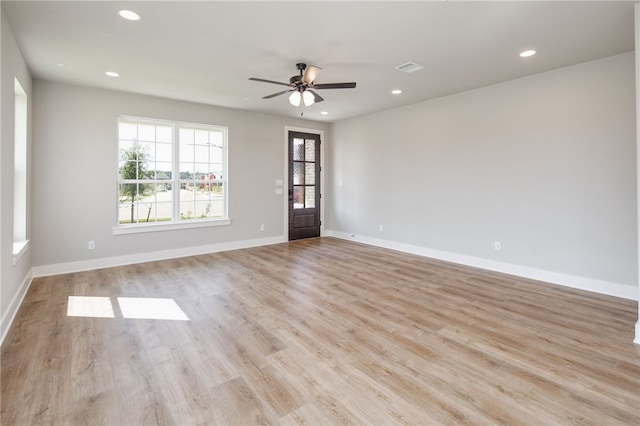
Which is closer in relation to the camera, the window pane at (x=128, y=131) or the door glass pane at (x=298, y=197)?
the window pane at (x=128, y=131)

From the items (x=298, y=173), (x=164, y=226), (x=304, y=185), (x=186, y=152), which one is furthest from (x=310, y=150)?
(x=164, y=226)

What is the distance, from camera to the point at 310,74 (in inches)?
137

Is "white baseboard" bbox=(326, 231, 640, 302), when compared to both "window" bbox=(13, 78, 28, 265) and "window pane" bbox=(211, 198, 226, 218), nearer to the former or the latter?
"window pane" bbox=(211, 198, 226, 218)

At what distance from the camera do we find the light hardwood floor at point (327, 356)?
1.82 metres

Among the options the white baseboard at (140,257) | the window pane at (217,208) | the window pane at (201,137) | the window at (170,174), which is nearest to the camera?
the white baseboard at (140,257)

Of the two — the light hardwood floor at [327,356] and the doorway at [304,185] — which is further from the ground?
the doorway at [304,185]

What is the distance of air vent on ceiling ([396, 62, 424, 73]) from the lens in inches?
150

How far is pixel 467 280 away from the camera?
168 inches

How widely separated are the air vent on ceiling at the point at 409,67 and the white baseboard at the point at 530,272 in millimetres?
2968

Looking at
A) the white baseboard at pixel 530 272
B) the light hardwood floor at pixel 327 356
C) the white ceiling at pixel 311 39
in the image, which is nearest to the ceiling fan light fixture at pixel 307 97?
the white ceiling at pixel 311 39

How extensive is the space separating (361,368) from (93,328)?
241 centimetres

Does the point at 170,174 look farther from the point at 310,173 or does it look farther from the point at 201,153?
the point at 310,173

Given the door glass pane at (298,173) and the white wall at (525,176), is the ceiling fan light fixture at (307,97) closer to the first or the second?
the white wall at (525,176)

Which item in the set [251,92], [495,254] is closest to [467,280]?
[495,254]
